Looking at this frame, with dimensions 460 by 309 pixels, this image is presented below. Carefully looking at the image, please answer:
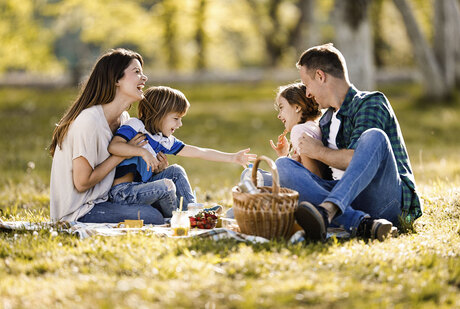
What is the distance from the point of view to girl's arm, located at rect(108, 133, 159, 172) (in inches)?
→ 181

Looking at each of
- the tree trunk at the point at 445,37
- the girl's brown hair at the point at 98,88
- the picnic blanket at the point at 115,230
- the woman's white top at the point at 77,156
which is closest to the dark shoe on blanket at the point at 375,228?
the picnic blanket at the point at 115,230

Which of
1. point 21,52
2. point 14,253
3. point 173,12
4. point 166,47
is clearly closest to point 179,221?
point 14,253

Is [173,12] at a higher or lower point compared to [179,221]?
higher

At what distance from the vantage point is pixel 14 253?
389 cm

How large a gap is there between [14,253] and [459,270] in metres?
2.78

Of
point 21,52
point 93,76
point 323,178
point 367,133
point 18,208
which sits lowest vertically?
point 18,208

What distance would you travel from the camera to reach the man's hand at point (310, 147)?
14.7 feet

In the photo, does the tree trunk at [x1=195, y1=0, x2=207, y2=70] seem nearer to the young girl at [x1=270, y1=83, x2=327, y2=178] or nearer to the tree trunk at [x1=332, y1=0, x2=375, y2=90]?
the tree trunk at [x1=332, y1=0, x2=375, y2=90]

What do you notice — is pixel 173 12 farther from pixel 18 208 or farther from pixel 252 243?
pixel 252 243

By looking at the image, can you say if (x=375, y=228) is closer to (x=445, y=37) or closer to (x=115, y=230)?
(x=115, y=230)

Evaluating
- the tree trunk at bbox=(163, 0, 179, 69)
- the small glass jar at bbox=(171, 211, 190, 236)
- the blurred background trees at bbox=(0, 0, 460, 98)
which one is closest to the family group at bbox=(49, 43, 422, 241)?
the small glass jar at bbox=(171, 211, 190, 236)

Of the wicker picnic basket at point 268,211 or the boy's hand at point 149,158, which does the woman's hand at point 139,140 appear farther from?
the wicker picnic basket at point 268,211

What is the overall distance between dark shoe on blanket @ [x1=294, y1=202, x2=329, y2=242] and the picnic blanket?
0.28ft

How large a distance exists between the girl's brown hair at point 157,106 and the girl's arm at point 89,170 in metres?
0.34
